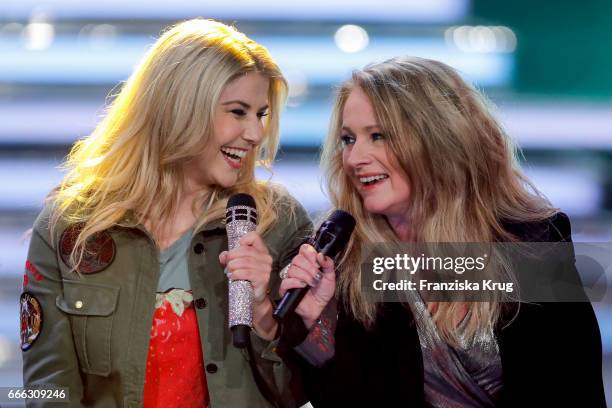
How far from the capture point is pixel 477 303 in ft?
6.04

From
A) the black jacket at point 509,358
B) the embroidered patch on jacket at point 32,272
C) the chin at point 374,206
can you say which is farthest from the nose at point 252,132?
the embroidered patch on jacket at point 32,272

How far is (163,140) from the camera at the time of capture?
1984mm

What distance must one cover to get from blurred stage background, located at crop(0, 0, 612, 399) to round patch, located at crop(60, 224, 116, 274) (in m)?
→ 0.73

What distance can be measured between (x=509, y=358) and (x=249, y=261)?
59 cm

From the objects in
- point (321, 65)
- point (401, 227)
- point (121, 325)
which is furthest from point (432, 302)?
point (321, 65)

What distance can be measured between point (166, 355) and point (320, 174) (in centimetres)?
55

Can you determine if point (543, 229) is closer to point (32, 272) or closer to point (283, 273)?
point (283, 273)

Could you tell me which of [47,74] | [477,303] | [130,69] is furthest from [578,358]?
[47,74]

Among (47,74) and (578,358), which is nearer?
(578,358)

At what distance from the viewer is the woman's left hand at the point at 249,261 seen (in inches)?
62.8

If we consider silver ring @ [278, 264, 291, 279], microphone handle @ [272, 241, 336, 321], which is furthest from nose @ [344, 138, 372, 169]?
microphone handle @ [272, 241, 336, 321]

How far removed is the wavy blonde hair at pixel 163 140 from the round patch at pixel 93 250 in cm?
2

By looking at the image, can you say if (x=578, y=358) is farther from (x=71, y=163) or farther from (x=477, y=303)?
(x=71, y=163)

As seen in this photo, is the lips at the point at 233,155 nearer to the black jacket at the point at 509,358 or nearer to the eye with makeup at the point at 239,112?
the eye with makeup at the point at 239,112
